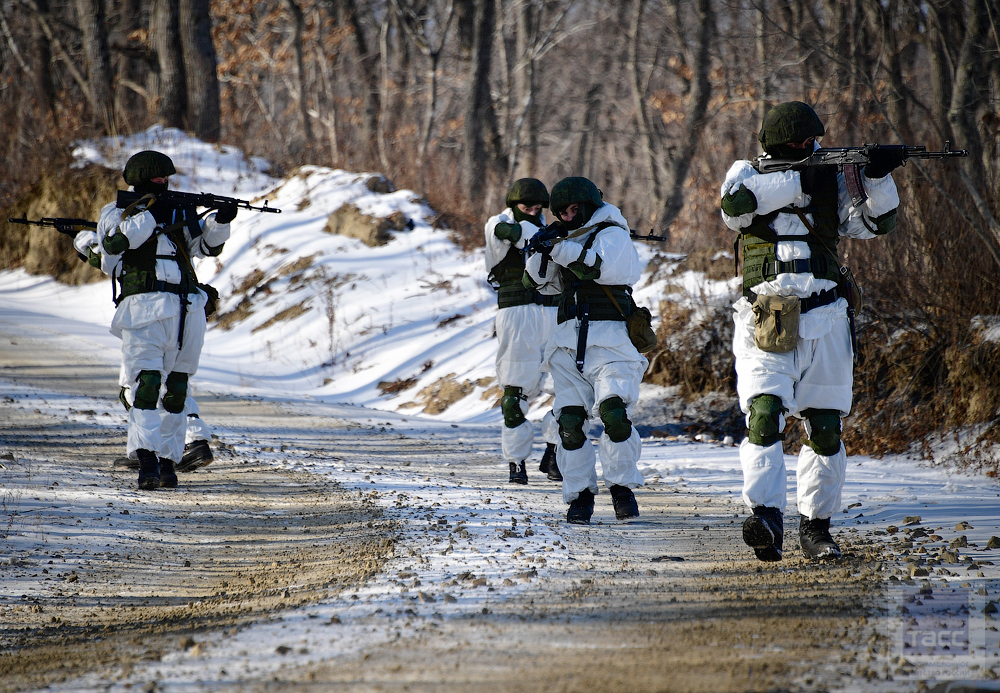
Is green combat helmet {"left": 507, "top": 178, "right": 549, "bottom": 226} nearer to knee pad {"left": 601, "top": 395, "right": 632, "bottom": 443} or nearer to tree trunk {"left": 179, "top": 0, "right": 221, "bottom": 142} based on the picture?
knee pad {"left": 601, "top": 395, "right": 632, "bottom": 443}

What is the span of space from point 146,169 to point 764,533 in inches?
188

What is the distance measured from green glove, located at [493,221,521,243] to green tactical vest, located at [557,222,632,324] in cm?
116

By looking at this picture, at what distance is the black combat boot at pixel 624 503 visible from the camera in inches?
197

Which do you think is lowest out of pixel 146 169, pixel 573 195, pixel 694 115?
pixel 573 195

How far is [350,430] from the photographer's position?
8484mm

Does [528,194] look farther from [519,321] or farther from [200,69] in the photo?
[200,69]

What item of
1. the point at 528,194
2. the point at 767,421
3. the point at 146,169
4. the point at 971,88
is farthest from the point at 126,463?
the point at 971,88

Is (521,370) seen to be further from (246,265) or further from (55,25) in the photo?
(55,25)

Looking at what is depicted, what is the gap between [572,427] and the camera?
503 cm

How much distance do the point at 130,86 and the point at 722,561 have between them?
1891 cm

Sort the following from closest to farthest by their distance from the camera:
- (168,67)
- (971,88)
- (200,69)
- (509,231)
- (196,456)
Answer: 1. (509,231)
2. (196,456)
3. (971,88)
4. (200,69)
5. (168,67)

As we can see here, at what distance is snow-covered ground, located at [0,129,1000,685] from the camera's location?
12.9 ft

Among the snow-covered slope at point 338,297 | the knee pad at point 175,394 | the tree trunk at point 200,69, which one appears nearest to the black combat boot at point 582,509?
the knee pad at point 175,394

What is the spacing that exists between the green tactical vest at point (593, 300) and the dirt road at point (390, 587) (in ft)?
3.86
